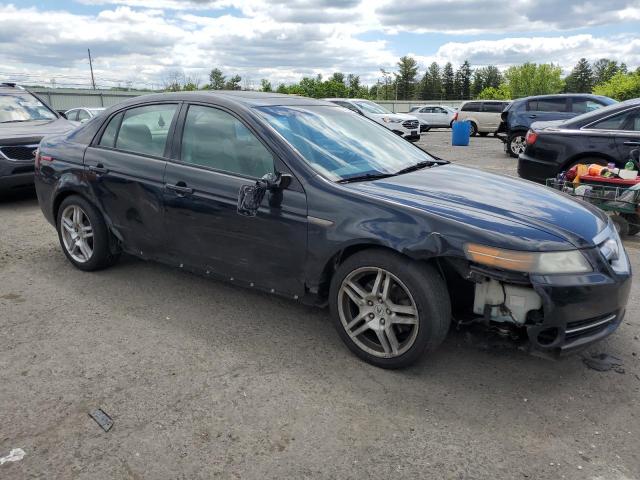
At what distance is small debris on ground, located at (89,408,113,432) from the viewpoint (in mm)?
2656

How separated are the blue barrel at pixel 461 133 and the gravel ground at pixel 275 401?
15554mm

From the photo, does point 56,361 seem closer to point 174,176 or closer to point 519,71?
point 174,176

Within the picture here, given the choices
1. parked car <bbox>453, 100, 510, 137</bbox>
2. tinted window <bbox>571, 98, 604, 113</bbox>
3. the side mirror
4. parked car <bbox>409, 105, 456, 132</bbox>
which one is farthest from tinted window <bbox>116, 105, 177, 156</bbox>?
parked car <bbox>409, 105, 456, 132</bbox>

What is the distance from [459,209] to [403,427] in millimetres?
1239

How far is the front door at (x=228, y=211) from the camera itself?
339cm

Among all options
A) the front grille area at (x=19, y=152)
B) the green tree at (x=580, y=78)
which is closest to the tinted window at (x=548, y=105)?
the front grille area at (x=19, y=152)

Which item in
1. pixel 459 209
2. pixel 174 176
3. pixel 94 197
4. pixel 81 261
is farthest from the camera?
pixel 81 261

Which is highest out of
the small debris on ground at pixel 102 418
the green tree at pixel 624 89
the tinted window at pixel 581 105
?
the green tree at pixel 624 89

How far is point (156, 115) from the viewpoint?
13.9 feet

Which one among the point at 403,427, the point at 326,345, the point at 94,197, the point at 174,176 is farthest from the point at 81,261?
the point at 403,427

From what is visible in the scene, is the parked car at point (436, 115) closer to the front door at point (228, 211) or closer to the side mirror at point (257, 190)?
the front door at point (228, 211)

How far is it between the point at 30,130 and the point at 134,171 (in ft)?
16.8

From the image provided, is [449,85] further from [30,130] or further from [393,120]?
[30,130]

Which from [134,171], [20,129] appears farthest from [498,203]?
[20,129]
